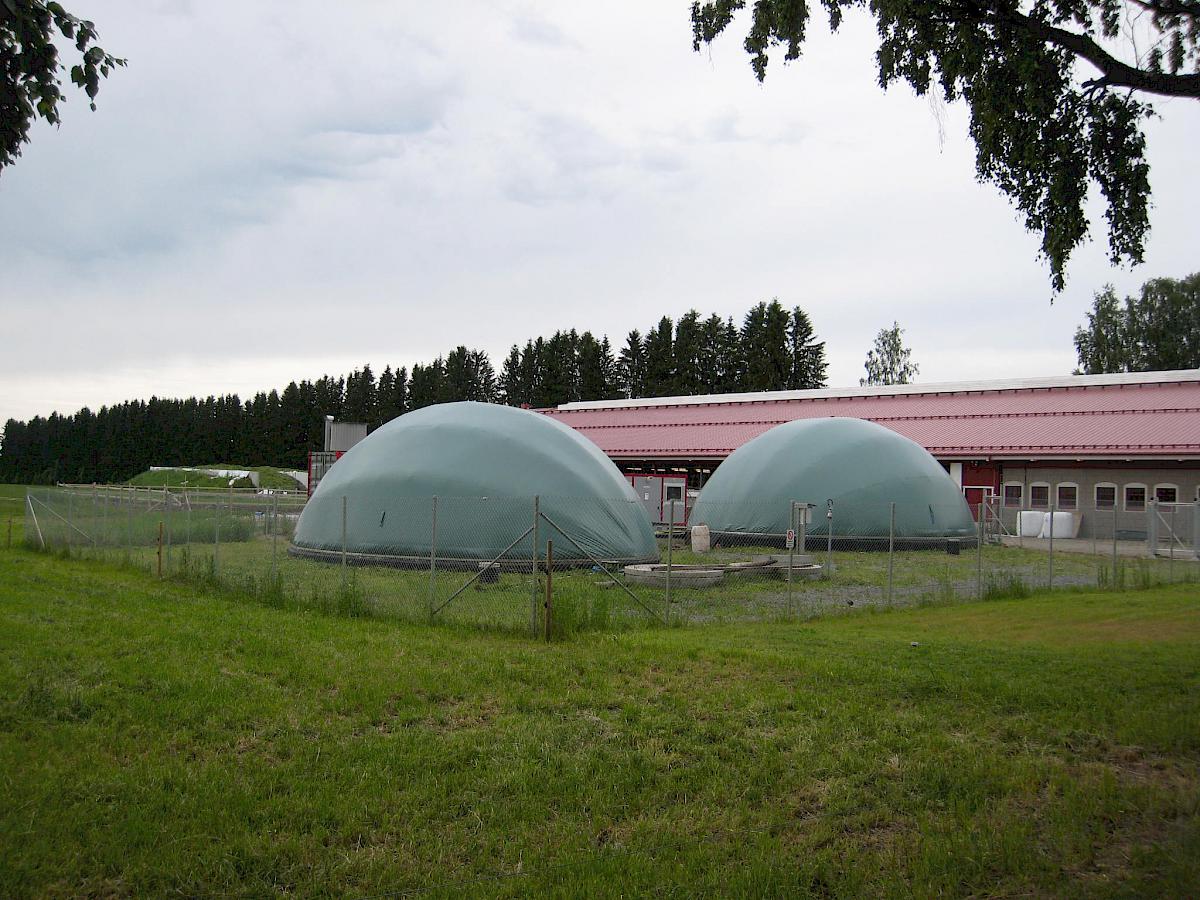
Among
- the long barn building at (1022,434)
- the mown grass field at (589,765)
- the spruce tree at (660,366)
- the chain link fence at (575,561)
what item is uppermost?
the spruce tree at (660,366)

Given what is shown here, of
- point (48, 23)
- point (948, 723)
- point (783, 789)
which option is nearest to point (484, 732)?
point (783, 789)

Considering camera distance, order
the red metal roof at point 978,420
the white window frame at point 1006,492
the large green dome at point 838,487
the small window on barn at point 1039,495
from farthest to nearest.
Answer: the white window frame at point 1006,492 < the small window on barn at point 1039,495 < the red metal roof at point 978,420 < the large green dome at point 838,487

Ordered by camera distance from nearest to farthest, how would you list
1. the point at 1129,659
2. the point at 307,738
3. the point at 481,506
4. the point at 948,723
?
the point at 307,738 → the point at 948,723 → the point at 1129,659 → the point at 481,506

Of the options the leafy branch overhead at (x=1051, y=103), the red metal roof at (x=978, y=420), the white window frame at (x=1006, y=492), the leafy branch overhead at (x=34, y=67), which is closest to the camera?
the leafy branch overhead at (x=34, y=67)

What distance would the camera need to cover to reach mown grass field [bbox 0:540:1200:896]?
17.7 ft

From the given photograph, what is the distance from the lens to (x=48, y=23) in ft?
18.0

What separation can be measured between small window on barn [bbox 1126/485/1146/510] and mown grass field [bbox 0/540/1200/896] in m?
28.1

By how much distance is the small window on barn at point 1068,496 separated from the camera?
38406 millimetres

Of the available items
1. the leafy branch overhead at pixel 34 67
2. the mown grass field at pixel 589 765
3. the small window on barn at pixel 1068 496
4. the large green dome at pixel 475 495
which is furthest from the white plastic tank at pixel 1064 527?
the leafy branch overhead at pixel 34 67

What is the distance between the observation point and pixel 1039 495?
39.5 m

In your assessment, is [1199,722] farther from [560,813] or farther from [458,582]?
[458,582]

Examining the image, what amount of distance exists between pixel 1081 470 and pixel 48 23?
39720 mm

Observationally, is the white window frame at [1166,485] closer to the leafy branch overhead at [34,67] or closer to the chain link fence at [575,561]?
the chain link fence at [575,561]

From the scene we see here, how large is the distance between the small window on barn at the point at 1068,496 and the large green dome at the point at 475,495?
75.7ft
